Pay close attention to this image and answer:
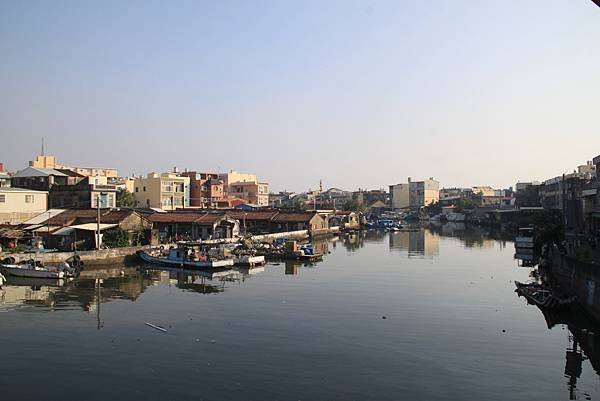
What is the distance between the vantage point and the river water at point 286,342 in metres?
13.1

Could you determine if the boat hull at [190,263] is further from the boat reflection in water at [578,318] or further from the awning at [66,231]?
the boat reflection in water at [578,318]

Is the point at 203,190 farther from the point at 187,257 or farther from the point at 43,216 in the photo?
the point at 187,257

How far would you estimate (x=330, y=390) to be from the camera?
12.8 meters

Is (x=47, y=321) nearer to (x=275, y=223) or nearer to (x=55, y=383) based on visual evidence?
(x=55, y=383)

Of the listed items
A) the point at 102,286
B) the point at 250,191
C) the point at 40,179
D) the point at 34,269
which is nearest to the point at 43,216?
the point at 40,179

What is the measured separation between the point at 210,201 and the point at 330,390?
210ft

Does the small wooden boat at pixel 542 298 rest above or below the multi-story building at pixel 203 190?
below

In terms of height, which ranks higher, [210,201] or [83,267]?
[210,201]

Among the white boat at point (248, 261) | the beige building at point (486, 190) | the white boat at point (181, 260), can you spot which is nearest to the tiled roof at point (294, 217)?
the white boat at point (248, 261)

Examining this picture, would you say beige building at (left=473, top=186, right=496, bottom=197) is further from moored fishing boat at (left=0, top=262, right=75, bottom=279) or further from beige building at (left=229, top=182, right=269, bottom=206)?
moored fishing boat at (left=0, top=262, right=75, bottom=279)

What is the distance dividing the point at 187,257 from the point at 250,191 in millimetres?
58238

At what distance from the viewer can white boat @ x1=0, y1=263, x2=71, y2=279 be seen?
94.5 feet

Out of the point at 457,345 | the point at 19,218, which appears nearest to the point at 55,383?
the point at 457,345

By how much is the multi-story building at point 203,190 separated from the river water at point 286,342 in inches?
1768
